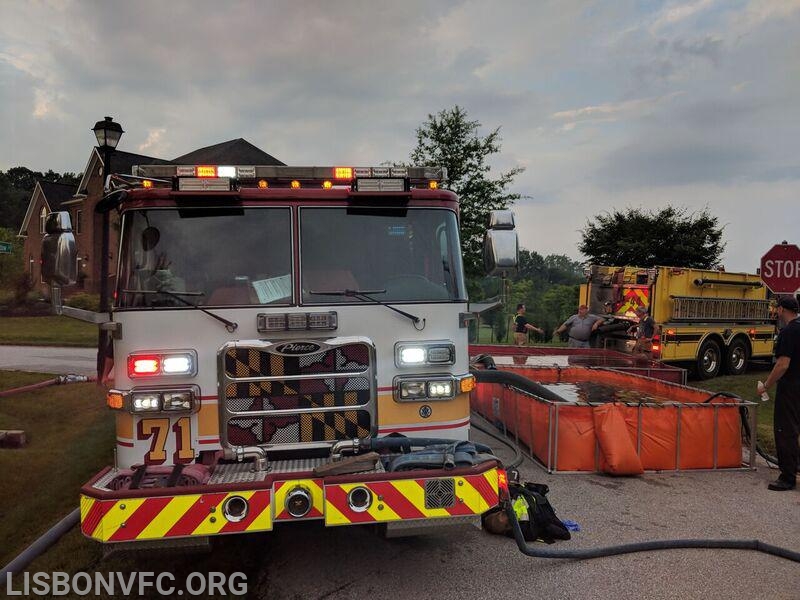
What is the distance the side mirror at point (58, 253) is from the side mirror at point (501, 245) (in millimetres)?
2839

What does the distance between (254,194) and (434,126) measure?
1433 centimetres

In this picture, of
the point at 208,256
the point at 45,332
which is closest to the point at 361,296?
the point at 208,256

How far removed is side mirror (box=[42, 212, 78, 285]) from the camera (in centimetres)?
398

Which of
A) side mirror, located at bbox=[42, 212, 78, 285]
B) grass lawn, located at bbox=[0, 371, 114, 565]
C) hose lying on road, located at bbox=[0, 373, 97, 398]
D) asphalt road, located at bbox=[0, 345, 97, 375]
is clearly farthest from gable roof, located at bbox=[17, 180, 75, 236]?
side mirror, located at bbox=[42, 212, 78, 285]

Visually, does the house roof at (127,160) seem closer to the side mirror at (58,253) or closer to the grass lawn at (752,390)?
the grass lawn at (752,390)

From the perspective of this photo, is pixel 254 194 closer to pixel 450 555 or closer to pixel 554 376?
pixel 450 555

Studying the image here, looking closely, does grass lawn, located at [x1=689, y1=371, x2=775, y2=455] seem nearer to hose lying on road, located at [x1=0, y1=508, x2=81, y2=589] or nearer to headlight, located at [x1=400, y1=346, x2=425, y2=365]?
headlight, located at [x1=400, y1=346, x2=425, y2=365]

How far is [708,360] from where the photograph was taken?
14.5 metres

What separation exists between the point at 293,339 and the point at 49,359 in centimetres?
1436

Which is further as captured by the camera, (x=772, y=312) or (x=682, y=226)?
(x=682, y=226)

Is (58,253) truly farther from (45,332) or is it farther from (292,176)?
(45,332)

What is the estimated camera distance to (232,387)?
382cm

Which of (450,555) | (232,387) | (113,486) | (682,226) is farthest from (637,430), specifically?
(682,226)

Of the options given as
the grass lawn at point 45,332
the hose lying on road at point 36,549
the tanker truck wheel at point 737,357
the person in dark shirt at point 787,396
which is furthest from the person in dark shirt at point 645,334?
the grass lawn at point 45,332
